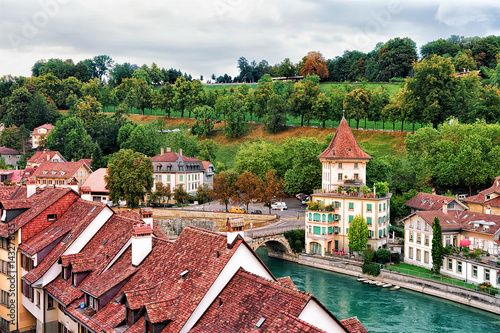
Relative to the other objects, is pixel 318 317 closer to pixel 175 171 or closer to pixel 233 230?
pixel 233 230

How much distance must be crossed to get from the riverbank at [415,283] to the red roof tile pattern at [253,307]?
30910 millimetres

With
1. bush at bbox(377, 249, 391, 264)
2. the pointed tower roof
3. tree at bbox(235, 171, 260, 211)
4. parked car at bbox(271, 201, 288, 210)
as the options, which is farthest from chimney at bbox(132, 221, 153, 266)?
parked car at bbox(271, 201, 288, 210)

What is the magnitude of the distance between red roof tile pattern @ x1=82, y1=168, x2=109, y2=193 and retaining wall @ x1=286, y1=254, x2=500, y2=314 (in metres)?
39.0

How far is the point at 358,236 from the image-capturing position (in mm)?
54344

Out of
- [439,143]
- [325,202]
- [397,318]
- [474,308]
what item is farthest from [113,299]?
[439,143]

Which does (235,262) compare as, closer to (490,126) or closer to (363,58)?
(490,126)

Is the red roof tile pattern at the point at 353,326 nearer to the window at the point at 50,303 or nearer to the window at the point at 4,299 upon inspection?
the window at the point at 50,303

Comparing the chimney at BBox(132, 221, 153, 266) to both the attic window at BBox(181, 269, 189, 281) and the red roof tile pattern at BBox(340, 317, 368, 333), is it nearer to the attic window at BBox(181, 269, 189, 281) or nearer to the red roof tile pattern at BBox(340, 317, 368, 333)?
the attic window at BBox(181, 269, 189, 281)

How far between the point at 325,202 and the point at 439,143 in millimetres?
20962

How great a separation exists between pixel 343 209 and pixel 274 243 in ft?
30.7

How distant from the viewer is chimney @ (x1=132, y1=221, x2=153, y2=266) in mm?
20484

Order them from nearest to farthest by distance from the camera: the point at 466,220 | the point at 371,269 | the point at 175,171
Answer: the point at 371,269 < the point at 466,220 < the point at 175,171

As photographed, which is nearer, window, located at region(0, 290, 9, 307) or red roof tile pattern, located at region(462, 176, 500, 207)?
window, located at region(0, 290, 9, 307)

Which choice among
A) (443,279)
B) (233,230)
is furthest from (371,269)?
(233,230)
